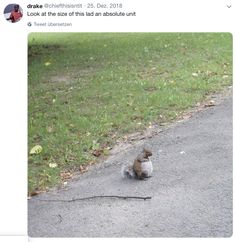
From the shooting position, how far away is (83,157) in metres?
3.34

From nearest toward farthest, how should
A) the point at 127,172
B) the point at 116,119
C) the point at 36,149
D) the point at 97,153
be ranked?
the point at 36,149, the point at 127,172, the point at 97,153, the point at 116,119

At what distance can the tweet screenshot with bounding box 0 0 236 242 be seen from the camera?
9.55ft

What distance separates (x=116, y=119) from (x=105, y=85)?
18cm

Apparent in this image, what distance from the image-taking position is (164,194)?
123 inches

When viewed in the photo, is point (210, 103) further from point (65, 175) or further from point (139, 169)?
point (65, 175)

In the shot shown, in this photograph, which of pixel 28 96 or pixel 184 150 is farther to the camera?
pixel 184 150

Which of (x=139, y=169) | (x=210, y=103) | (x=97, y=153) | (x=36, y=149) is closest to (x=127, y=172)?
(x=139, y=169)
